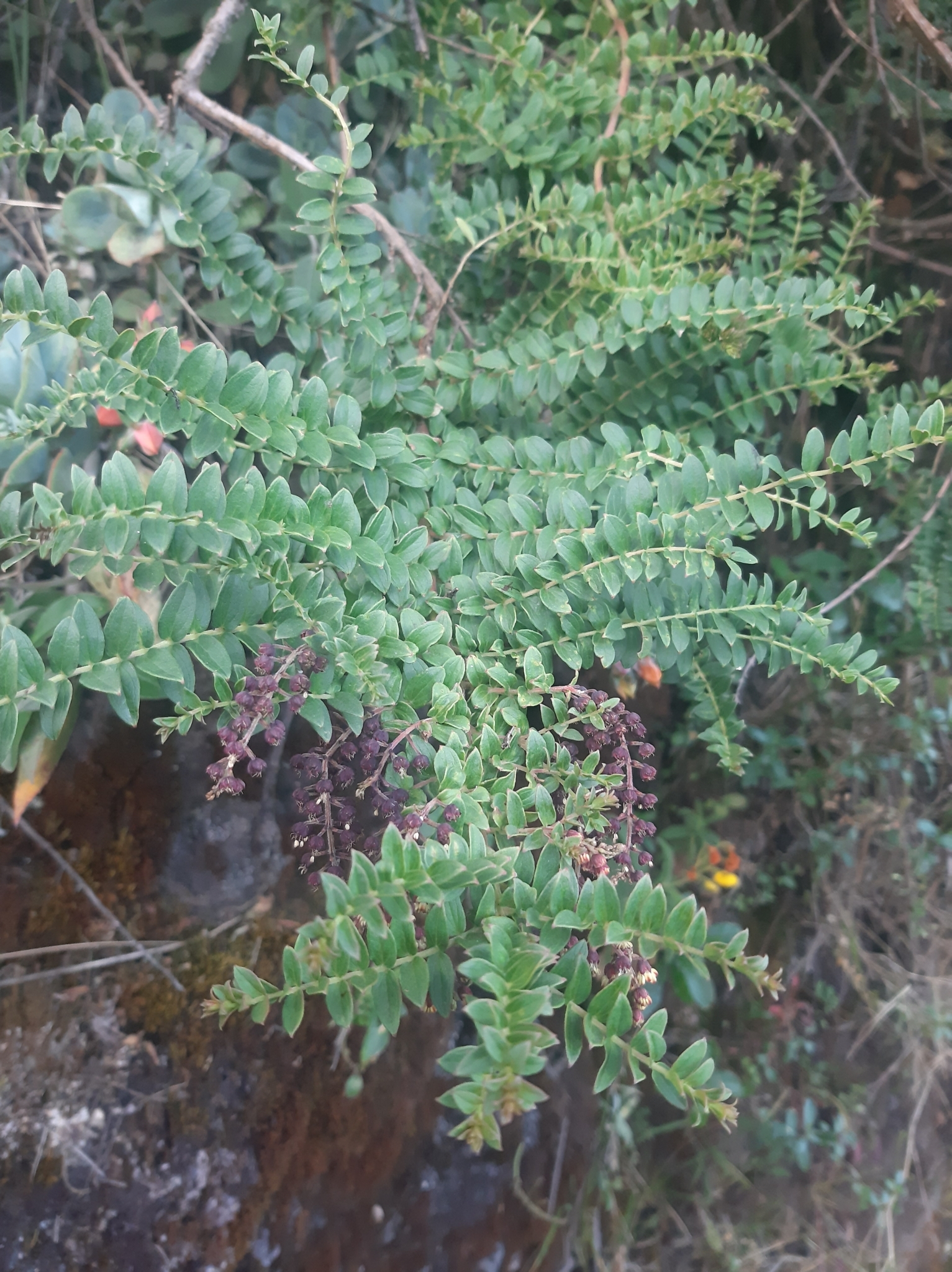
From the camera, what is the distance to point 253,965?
1.24m

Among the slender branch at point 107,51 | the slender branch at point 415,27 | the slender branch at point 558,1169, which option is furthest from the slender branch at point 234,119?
the slender branch at point 558,1169

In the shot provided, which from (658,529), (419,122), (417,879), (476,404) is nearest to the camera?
(417,879)

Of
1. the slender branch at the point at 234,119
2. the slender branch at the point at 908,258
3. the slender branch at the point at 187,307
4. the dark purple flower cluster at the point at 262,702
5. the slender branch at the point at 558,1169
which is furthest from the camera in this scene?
the slender branch at the point at 558,1169

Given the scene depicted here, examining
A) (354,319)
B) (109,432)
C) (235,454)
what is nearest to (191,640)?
(235,454)

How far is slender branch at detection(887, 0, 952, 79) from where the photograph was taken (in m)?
1.11

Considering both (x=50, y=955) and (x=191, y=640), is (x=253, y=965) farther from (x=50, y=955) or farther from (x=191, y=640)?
(x=191, y=640)

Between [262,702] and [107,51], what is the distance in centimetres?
113

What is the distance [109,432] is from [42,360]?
131mm

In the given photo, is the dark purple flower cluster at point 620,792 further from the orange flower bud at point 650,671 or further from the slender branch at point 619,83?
the slender branch at point 619,83

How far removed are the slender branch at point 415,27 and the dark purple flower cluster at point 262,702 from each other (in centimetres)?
100

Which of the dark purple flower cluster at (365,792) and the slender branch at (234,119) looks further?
the slender branch at (234,119)

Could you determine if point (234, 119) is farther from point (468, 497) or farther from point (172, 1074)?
point (172, 1074)

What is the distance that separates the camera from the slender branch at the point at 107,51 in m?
1.12

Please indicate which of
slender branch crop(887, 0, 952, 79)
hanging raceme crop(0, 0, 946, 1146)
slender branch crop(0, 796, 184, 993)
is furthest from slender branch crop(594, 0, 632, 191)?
slender branch crop(0, 796, 184, 993)
